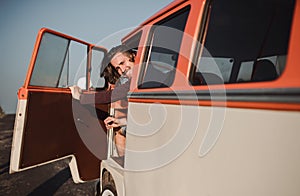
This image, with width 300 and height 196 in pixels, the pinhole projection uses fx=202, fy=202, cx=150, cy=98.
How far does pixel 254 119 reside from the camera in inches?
35.9

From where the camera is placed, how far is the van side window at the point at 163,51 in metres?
1.60

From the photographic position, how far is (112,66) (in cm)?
301

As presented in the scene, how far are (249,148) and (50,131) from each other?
249cm

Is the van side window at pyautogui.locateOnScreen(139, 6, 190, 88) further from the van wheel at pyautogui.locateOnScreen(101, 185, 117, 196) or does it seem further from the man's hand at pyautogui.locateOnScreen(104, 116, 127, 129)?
the van wheel at pyautogui.locateOnScreen(101, 185, 117, 196)

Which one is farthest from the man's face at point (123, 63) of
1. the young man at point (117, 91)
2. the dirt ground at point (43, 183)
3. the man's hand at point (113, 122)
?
the dirt ground at point (43, 183)

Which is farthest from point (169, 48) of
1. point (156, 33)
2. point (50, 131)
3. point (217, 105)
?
point (50, 131)

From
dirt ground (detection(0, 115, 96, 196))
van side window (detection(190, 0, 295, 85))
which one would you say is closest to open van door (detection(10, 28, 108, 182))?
dirt ground (detection(0, 115, 96, 196))

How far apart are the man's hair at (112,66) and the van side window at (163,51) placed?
0.92 meters

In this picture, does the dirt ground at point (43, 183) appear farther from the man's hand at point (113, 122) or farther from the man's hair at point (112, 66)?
the man's hair at point (112, 66)

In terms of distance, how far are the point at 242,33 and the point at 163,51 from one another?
0.77 meters

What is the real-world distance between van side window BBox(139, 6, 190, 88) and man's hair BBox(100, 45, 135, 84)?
0.92 meters

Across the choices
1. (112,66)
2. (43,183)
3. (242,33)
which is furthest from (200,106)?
(43,183)

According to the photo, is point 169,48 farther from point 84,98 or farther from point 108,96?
point 84,98

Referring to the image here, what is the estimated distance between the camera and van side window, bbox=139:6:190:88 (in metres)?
1.60
